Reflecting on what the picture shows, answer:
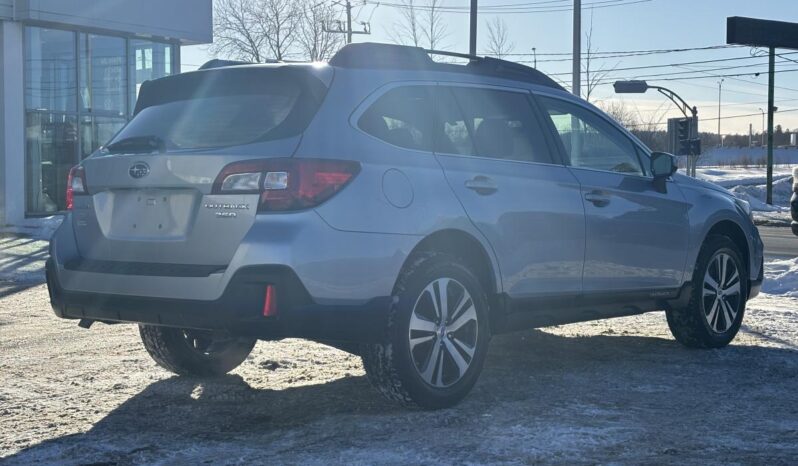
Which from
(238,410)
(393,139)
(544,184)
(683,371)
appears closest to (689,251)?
(683,371)

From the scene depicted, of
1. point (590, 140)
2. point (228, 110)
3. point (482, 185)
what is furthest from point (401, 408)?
point (590, 140)

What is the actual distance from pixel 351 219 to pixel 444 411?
1.14 meters

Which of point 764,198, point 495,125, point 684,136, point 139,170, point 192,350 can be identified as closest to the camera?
point 139,170

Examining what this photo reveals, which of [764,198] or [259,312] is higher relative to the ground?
[259,312]

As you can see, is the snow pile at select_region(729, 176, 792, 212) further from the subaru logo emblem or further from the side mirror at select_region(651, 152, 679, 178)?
the subaru logo emblem

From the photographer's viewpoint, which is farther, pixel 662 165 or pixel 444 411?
pixel 662 165

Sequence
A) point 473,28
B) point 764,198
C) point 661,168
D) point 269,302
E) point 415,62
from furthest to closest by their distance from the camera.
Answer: point 764,198 < point 473,28 < point 661,168 < point 415,62 < point 269,302

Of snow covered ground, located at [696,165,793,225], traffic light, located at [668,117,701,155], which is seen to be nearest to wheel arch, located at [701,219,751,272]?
snow covered ground, located at [696,165,793,225]

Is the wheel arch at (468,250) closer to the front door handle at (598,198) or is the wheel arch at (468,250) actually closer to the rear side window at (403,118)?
the rear side window at (403,118)

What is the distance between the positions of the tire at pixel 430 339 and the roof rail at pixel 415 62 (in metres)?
1.06

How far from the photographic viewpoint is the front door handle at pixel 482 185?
566cm

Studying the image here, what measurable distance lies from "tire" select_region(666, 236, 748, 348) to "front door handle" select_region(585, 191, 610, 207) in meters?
1.22

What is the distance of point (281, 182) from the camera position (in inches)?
192

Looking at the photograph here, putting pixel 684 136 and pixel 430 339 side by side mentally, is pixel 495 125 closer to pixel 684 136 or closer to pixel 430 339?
pixel 430 339
